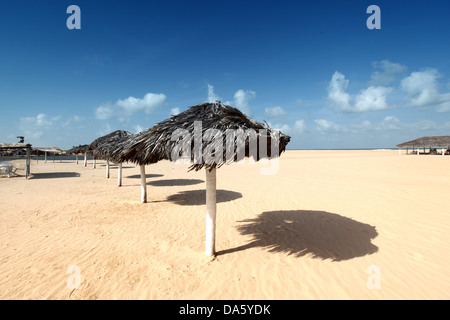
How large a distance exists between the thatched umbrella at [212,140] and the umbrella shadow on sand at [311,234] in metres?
1.77

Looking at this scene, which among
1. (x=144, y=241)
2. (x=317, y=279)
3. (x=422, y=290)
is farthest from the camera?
(x=144, y=241)

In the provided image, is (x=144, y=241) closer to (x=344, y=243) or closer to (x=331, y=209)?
(x=344, y=243)

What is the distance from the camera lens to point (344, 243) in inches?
192

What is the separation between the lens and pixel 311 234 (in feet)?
17.6

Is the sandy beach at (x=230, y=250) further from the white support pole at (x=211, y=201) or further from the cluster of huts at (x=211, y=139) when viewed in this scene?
the cluster of huts at (x=211, y=139)

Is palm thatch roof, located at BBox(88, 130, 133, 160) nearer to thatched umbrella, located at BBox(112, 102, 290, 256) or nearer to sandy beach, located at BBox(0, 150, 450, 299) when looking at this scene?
sandy beach, located at BBox(0, 150, 450, 299)

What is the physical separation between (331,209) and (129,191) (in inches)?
388

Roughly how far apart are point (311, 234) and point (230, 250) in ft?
7.93

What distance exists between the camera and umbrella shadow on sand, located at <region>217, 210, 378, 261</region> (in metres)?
4.54

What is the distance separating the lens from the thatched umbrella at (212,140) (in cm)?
355
